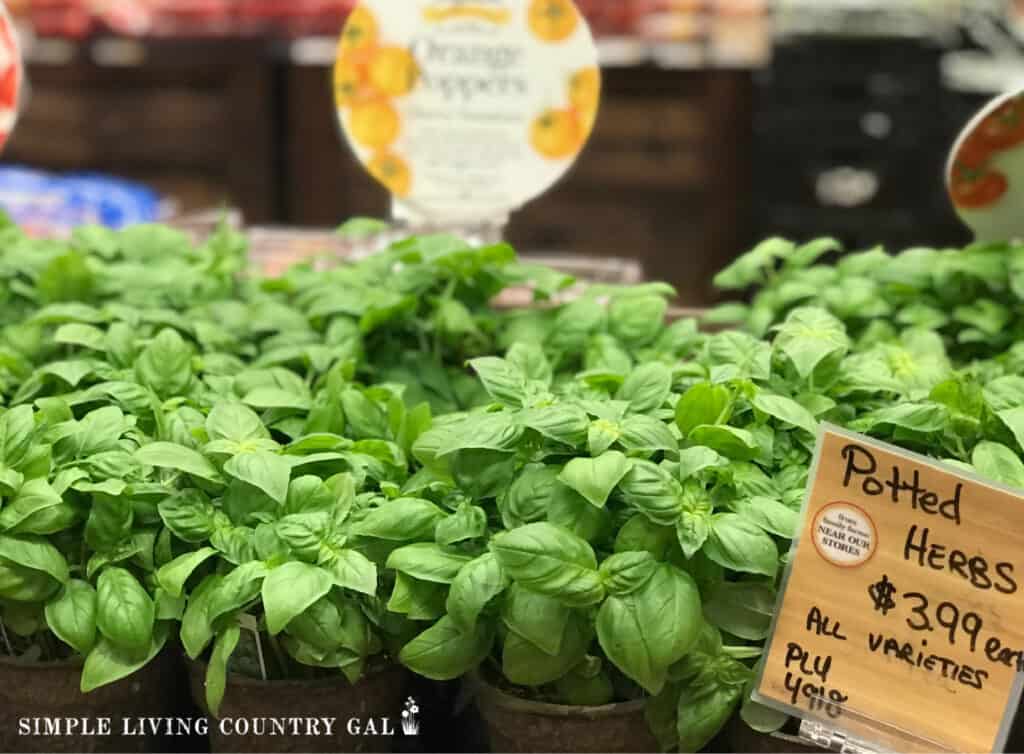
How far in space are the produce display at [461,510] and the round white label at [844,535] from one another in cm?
3

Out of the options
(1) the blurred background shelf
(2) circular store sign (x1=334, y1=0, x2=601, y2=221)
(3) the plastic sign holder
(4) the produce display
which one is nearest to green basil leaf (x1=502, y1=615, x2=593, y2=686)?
(4) the produce display

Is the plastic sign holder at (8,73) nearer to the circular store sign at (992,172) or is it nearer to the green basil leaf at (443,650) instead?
the green basil leaf at (443,650)

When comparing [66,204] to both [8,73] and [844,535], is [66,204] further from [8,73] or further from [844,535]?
[844,535]

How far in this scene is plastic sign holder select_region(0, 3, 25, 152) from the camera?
142cm

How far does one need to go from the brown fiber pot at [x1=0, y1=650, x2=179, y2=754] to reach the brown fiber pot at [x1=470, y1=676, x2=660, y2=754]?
0.91 ft

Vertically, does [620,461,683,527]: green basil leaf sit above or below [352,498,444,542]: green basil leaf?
above

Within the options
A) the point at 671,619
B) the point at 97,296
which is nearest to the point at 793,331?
the point at 671,619

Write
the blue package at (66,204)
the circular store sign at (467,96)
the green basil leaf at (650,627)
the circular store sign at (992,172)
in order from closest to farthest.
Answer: the green basil leaf at (650,627), the circular store sign at (992,172), the circular store sign at (467,96), the blue package at (66,204)

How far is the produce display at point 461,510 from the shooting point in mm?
816

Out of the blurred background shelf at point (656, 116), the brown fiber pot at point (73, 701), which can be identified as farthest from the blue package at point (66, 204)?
the brown fiber pot at point (73, 701)

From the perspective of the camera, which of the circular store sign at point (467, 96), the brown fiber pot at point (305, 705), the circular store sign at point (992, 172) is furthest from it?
the circular store sign at point (467, 96)

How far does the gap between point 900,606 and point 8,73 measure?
1.20 meters

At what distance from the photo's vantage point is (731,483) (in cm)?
87

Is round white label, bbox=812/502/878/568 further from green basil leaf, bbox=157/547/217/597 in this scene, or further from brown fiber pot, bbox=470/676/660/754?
green basil leaf, bbox=157/547/217/597
